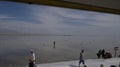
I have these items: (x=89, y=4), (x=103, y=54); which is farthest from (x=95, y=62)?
(x=89, y=4)

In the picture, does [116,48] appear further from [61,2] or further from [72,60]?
[61,2]

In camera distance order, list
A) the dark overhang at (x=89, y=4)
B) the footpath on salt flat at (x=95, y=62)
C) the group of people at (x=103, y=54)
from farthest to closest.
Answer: the footpath on salt flat at (x=95, y=62), the group of people at (x=103, y=54), the dark overhang at (x=89, y=4)

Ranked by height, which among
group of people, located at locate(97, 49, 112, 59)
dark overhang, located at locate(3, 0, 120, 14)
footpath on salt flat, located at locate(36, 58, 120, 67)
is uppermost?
dark overhang, located at locate(3, 0, 120, 14)

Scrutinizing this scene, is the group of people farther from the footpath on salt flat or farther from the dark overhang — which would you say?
the dark overhang

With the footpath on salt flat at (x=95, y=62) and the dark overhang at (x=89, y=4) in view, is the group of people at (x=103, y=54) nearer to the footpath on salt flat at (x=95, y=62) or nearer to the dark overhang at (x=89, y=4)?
the footpath on salt flat at (x=95, y=62)

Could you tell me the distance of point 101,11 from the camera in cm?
399

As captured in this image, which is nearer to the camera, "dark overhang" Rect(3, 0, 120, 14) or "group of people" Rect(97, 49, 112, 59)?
"dark overhang" Rect(3, 0, 120, 14)

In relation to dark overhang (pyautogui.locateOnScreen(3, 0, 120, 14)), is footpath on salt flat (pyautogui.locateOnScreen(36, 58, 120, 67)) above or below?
below

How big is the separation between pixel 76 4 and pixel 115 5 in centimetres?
84

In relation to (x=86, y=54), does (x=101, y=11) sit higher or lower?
higher

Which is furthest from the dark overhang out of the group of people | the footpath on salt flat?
the footpath on salt flat

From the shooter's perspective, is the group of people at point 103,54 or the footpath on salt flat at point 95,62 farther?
the footpath on salt flat at point 95,62

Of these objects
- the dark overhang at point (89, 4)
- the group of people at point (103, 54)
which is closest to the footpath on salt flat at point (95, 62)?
the group of people at point (103, 54)

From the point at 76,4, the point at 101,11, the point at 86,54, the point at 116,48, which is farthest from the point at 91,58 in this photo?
the point at 76,4
